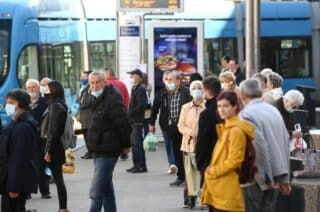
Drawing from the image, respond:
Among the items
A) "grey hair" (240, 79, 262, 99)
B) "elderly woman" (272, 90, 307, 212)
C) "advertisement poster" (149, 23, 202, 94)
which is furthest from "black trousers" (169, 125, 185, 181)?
"advertisement poster" (149, 23, 202, 94)

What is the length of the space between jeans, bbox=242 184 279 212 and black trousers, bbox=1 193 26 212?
2469mm

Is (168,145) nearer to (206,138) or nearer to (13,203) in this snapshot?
(13,203)

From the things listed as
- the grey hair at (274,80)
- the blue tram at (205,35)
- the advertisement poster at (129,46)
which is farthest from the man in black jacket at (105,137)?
the blue tram at (205,35)

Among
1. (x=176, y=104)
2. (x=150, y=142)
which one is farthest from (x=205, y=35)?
(x=176, y=104)

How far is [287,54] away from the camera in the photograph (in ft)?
106

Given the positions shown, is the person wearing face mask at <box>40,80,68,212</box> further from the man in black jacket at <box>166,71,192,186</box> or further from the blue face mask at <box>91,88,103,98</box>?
the man in black jacket at <box>166,71,192,186</box>

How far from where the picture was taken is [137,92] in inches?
642

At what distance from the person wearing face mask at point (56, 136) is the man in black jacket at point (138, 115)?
14.9 feet

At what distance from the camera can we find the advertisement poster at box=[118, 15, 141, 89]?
69.8ft

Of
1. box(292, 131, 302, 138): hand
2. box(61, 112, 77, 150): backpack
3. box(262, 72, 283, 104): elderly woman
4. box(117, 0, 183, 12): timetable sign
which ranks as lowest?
box(61, 112, 77, 150): backpack

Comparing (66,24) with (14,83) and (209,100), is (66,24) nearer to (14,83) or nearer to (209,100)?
(14,83)

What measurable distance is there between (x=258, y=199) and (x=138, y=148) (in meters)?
7.91

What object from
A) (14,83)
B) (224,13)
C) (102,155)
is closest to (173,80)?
(102,155)

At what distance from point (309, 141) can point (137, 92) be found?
228 inches
